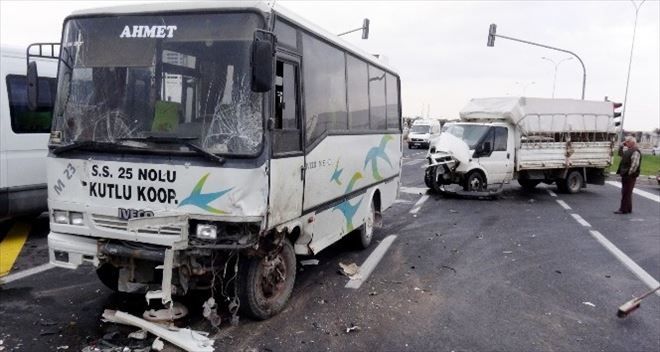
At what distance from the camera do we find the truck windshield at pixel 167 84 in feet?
15.5

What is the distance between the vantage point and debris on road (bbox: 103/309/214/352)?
15.3 feet

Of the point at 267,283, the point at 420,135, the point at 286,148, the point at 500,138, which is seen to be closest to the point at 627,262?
the point at 267,283

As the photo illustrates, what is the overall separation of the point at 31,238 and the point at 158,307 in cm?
446

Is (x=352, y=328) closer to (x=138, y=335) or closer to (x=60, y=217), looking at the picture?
(x=138, y=335)

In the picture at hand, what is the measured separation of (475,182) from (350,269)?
30.7 ft

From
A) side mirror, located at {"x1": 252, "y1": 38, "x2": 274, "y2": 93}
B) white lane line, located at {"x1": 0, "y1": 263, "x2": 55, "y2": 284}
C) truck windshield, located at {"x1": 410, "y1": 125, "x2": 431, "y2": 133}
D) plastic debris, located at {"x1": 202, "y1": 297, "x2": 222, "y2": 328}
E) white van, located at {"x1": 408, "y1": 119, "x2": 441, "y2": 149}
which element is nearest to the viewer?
side mirror, located at {"x1": 252, "y1": 38, "x2": 274, "y2": 93}

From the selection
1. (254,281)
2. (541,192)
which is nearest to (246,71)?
(254,281)

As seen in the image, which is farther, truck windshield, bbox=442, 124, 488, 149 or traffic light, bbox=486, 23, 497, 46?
traffic light, bbox=486, 23, 497, 46

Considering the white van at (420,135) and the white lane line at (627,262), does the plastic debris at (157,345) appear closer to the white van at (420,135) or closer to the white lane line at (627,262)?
the white lane line at (627,262)

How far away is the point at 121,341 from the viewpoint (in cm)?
472

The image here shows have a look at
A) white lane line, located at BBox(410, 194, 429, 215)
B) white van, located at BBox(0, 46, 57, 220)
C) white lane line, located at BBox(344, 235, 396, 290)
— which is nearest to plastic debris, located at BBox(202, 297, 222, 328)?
white lane line, located at BBox(344, 235, 396, 290)

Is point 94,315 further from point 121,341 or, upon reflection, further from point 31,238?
point 31,238

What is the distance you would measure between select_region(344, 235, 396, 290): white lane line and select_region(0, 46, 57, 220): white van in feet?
17.1

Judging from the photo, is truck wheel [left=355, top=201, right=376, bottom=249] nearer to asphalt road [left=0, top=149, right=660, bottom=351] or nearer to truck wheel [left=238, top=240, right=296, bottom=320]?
asphalt road [left=0, top=149, right=660, bottom=351]
